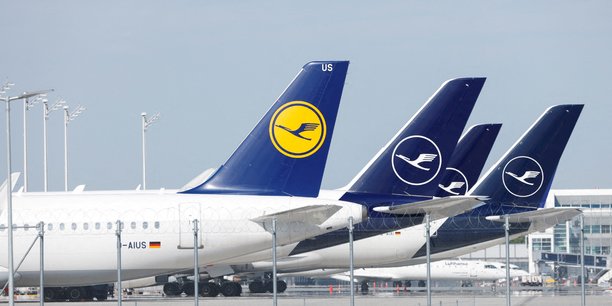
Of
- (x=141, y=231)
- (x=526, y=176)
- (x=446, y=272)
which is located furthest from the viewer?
(x=446, y=272)

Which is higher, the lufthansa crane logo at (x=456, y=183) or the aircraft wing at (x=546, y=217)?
the lufthansa crane logo at (x=456, y=183)

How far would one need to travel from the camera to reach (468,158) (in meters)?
52.8

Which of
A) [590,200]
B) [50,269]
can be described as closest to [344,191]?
[50,269]

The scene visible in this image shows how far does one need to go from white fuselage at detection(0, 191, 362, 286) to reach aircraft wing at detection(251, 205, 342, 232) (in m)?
0.78

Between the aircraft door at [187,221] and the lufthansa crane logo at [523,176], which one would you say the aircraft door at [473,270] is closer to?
the lufthansa crane logo at [523,176]

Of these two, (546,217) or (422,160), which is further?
(422,160)

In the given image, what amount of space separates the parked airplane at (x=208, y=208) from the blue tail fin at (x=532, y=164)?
12.8 m

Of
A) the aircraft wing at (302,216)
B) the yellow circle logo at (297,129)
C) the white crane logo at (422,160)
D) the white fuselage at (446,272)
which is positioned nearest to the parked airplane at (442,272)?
the white fuselage at (446,272)

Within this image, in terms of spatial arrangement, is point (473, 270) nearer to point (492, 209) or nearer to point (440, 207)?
point (492, 209)

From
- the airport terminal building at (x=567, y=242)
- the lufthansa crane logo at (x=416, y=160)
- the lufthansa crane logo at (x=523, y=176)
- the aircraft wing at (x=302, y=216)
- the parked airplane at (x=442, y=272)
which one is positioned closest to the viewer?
the aircraft wing at (x=302, y=216)

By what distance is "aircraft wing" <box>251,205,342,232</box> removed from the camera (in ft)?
117

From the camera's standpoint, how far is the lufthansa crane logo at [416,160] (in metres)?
42.6

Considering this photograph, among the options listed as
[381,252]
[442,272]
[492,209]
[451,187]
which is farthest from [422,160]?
[442,272]

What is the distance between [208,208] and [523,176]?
16607mm
